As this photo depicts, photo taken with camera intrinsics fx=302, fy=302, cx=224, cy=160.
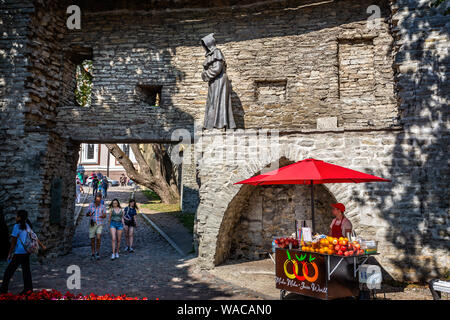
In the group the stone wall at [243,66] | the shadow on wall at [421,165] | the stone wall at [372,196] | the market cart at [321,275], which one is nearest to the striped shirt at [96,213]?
the stone wall at [243,66]

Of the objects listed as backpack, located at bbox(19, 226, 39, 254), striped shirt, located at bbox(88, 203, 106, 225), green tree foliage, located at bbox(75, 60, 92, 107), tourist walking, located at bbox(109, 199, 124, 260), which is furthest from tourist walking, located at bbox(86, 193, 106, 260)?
green tree foliage, located at bbox(75, 60, 92, 107)

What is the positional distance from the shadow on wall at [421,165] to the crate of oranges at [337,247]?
194 cm

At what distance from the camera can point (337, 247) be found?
4.23 m

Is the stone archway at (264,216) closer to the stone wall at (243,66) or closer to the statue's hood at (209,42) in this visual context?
the stone wall at (243,66)

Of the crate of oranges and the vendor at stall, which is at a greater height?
the vendor at stall

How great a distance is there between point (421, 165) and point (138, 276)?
6.09 m

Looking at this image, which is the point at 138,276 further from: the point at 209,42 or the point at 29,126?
the point at 209,42

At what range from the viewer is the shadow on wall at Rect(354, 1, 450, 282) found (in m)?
5.66

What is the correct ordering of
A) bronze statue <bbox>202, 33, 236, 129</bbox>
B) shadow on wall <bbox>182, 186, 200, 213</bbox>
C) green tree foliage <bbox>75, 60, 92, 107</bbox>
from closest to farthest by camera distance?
bronze statue <bbox>202, 33, 236, 129</bbox> → green tree foliage <bbox>75, 60, 92, 107</bbox> → shadow on wall <bbox>182, 186, 200, 213</bbox>

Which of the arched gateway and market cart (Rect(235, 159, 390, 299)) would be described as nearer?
market cart (Rect(235, 159, 390, 299))

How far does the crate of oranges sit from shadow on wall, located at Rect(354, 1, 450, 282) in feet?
6.37

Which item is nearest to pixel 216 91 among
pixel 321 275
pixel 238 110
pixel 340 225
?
pixel 238 110

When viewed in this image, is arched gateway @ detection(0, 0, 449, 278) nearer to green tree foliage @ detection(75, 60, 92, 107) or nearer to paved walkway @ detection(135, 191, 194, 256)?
paved walkway @ detection(135, 191, 194, 256)

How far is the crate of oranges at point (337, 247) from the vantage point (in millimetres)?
4223
